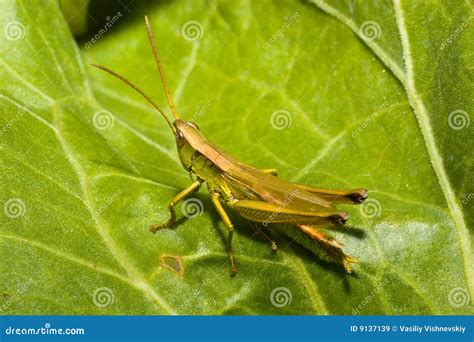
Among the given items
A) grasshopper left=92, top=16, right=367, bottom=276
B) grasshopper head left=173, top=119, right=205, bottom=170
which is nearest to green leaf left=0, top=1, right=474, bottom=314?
grasshopper left=92, top=16, right=367, bottom=276

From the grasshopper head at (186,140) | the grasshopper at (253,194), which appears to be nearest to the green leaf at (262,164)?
the grasshopper at (253,194)

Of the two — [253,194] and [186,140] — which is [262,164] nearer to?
[253,194]

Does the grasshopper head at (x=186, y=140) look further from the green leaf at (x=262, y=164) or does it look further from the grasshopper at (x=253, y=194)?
the green leaf at (x=262, y=164)

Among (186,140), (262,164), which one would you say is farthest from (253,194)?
(186,140)

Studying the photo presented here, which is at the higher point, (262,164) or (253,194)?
(262,164)

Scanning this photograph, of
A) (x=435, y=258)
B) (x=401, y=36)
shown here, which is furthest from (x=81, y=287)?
(x=401, y=36)

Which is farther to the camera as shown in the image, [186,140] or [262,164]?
[262,164]
